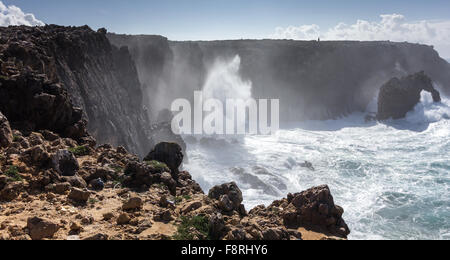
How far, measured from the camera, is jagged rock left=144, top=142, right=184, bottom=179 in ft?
37.9

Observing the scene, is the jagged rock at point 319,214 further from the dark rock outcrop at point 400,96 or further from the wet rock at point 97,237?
the dark rock outcrop at point 400,96

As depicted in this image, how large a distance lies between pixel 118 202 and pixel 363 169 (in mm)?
26469

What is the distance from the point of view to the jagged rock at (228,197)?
893 cm

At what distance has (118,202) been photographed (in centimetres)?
827

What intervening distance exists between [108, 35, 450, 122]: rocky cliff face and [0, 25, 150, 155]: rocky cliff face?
78.7ft

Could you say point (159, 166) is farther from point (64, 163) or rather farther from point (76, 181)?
point (64, 163)

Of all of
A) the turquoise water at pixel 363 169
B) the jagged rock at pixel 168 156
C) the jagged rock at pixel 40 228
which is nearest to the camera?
the jagged rock at pixel 40 228

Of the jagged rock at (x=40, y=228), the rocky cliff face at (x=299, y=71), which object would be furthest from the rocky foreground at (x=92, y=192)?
the rocky cliff face at (x=299, y=71)

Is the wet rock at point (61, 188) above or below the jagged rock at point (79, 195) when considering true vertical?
above

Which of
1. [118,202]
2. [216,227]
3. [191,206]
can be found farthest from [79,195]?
[216,227]

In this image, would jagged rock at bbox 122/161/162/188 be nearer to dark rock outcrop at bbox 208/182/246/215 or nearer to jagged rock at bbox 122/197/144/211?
jagged rock at bbox 122/197/144/211

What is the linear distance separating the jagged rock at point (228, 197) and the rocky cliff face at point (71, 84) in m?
6.22

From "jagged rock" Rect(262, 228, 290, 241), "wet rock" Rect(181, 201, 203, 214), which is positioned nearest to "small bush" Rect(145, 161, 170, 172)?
"wet rock" Rect(181, 201, 203, 214)
